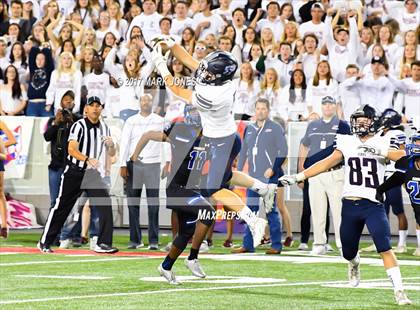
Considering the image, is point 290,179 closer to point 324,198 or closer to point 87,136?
point 87,136

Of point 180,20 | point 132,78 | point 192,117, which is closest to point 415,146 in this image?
point 192,117

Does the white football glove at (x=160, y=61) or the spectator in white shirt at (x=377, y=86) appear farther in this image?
the spectator in white shirt at (x=377, y=86)

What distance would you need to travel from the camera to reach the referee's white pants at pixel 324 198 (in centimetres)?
1647

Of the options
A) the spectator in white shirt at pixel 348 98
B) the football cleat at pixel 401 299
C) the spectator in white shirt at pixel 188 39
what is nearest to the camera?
the football cleat at pixel 401 299

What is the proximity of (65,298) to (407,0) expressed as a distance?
36.3 feet

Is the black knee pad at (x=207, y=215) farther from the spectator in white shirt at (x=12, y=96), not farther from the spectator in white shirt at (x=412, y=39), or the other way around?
the spectator in white shirt at (x=12, y=96)

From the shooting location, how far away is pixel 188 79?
17.2 m

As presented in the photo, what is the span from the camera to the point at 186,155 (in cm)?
1369

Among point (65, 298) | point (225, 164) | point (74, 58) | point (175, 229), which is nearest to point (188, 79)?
point (175, 229)

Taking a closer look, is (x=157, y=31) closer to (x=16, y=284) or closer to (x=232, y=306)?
(x=16, y=284)

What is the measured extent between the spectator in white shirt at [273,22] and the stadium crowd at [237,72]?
0.02 meters

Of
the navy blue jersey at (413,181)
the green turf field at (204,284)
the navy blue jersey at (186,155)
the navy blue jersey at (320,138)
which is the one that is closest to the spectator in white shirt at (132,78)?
the navy blue jersey at (320,138)

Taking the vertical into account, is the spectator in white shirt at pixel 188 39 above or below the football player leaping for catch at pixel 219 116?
above

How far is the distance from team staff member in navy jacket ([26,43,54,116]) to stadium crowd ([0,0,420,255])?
2 cm
